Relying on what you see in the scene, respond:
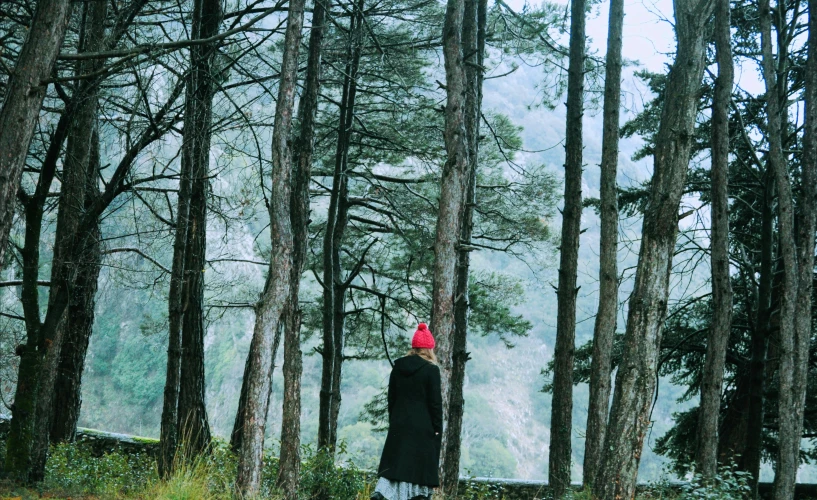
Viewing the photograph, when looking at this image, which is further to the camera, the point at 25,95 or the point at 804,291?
the point at 804,291

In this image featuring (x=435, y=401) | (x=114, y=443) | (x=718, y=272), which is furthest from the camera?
(x=114, y=443)

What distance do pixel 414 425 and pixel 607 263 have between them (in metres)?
6.21

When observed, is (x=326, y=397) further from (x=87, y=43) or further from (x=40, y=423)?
(x=87, y=43)

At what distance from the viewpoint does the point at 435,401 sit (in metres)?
6.16

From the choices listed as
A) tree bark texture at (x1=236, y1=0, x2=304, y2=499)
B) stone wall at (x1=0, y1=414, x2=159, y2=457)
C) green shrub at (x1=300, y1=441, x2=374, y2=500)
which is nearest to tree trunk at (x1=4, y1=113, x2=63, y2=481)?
tree bark texture at (x1=236, y1=0, x2=304, y2=499)

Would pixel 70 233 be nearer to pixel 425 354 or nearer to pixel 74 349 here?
pixel 74 349

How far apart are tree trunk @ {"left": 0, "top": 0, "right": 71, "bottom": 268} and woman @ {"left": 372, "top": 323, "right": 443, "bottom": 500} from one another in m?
3.19

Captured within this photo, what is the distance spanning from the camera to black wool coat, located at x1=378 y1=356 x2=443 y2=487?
19.7 feet

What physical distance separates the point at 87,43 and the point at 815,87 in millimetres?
9928

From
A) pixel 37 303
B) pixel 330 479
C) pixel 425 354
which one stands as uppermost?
pixel 37 303

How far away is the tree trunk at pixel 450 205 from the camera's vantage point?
27.0 ft

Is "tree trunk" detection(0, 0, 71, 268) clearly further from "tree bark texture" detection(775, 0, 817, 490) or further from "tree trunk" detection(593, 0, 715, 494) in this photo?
"tree bark texture" detection(775, 0, 817, 490)

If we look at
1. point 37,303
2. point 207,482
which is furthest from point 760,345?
point 37,303

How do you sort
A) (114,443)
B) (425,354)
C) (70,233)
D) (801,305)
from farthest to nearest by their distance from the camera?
(114,443) < (801,305) < (70,233) < (425,354)
